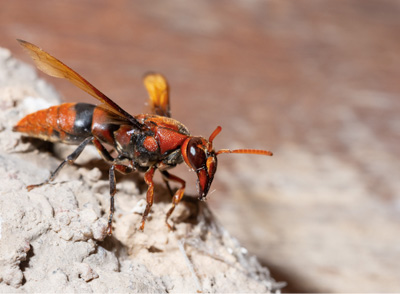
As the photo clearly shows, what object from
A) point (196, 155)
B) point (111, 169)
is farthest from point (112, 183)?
point (196, 155)

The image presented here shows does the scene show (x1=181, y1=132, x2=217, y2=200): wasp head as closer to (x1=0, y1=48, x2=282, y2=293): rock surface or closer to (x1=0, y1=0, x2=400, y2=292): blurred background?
(x1=0, y1=48, x2=282, y2=293): rock surface

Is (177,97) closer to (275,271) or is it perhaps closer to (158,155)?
(275,271)

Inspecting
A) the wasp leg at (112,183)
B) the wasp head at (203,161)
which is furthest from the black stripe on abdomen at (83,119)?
the wasp head at (203,161)

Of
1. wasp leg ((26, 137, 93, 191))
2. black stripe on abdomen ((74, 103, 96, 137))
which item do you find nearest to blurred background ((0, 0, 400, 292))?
black stripe on abdomen ((74, 103, 96, 137))

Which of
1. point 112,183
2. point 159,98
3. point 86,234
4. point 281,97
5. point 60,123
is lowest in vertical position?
point 86,234

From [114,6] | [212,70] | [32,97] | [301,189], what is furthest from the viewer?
[114,6]

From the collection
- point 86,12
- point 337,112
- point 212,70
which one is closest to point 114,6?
point 86,12

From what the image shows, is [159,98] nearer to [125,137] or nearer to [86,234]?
[125,137]
